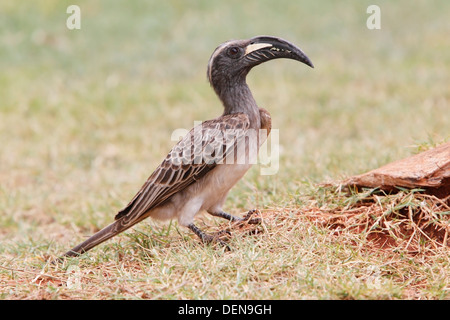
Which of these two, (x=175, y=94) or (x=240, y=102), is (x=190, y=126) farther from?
(x=240, y=102)

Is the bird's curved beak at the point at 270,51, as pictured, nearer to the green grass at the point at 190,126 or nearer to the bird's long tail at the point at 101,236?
the green grass at the point at 190,126

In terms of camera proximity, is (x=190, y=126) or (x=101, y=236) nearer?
(x=101, y=236)

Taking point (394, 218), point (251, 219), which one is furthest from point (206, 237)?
point (394, 218)

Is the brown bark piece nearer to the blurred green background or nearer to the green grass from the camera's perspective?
the green grass

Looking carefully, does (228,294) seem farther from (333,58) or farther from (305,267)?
(333,58)

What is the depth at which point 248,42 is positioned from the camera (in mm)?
4656

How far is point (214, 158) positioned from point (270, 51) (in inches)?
32.1

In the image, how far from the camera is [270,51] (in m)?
4.59

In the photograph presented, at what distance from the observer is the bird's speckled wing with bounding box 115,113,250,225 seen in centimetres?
440

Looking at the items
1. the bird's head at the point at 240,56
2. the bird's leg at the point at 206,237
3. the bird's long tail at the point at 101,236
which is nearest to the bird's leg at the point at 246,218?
the bird's leg at the point at 206,237

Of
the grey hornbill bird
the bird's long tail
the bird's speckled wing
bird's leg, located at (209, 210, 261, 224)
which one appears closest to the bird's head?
the grey hornbill bird

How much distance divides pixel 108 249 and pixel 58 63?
6844 mm
